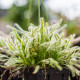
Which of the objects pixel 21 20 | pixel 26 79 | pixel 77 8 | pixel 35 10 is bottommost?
pixel 26 79

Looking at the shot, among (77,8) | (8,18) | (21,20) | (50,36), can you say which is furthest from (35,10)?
(50,36)

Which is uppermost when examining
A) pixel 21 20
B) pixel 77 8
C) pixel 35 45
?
pixel 21 20

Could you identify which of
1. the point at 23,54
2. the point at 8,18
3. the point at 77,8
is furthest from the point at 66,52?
the point at 8,18

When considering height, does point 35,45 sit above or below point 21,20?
below

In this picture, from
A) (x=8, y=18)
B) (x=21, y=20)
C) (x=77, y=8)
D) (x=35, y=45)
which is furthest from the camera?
(x=8, y=18)

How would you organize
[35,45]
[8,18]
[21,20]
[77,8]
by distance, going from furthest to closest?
1. [8,18]
2. [21,20]
3. [77,8]
4. [35,45]

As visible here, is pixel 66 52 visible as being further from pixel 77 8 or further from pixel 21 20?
pixel 21 20

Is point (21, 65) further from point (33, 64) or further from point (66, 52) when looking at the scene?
point (66, 52)

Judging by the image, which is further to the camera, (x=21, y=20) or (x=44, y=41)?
(x=21, y=20)

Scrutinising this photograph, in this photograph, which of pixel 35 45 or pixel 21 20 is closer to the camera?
pixel 35 45
